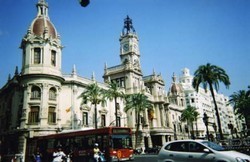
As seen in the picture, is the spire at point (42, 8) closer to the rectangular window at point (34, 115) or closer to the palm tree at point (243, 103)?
the rectangular window at point (34, 115)

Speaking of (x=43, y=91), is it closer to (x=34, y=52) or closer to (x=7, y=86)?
(x=34, y=52)

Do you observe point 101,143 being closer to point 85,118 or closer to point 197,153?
point 197,153

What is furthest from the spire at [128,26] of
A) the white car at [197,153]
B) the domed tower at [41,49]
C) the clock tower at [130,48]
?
the white car at [197,153]

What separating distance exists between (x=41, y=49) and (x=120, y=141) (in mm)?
25405

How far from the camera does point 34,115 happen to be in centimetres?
3866

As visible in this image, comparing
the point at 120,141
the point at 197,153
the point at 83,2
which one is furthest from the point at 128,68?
the point at 83,2

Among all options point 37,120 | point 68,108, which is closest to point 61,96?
point 68,108

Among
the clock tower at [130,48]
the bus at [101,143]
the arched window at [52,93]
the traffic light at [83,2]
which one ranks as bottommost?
the bus at [101,143]

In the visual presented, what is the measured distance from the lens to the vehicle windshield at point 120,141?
23505mm

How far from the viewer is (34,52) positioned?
138 ft

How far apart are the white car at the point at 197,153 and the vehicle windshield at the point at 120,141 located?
10.7 m

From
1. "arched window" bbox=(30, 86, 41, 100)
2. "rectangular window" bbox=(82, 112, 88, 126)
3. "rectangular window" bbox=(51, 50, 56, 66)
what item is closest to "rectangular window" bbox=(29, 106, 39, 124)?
"arched window" bbox=(30, 86, 41, 100)

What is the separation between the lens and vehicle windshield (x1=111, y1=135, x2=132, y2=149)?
2350 cm

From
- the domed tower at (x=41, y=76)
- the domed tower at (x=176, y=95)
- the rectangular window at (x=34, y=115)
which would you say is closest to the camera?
the rectangular window at (x=34, y=115)
